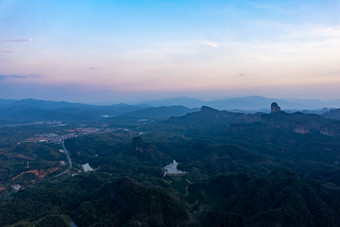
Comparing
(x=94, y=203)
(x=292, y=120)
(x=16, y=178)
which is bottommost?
(x=16, y=178)

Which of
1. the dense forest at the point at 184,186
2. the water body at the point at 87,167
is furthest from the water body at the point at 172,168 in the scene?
the water body at the point at 87,167

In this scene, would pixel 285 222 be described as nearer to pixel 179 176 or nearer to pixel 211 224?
pixel 211 224

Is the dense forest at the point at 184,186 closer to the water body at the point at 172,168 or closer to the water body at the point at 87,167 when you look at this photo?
the water body at the point at 87,167

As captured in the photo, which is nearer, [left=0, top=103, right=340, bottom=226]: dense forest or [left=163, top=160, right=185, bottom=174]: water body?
[left=0, top=103, right=340, bottom=226]: dense forest

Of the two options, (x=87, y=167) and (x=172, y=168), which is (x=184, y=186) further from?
(x=87, y=167)

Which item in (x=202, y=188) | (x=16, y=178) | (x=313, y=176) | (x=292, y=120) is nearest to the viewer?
(x=202, y=188)

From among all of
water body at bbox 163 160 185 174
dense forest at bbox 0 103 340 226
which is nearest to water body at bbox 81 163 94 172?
dense forest at bbox 0 103 340 226

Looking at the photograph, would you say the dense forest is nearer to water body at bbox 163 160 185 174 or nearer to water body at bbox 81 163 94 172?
water body at bbox 81 163 94 172

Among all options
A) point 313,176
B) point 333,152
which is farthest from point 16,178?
point 333,152
